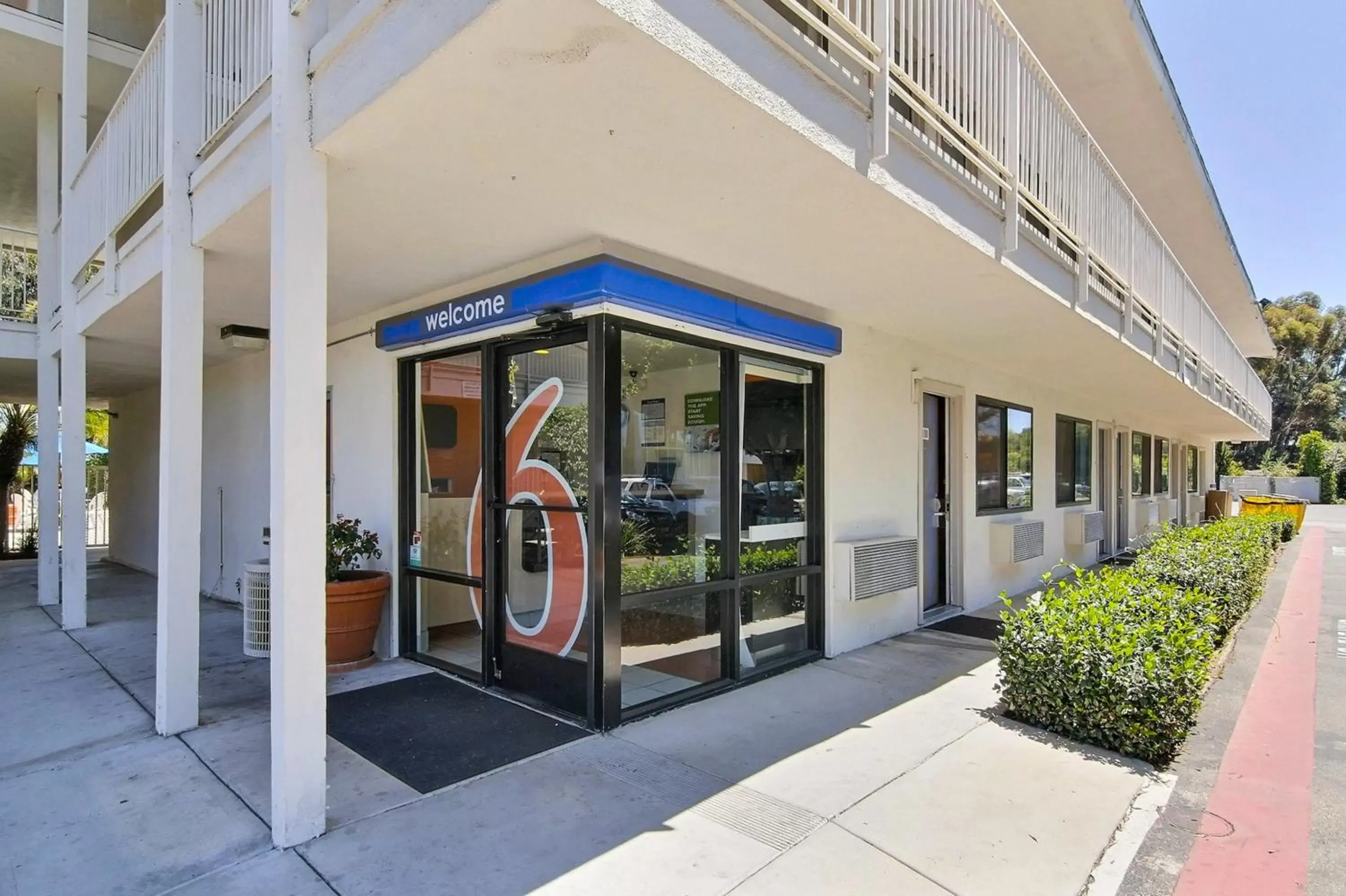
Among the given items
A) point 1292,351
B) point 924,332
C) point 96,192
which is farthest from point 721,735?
point 1292,351

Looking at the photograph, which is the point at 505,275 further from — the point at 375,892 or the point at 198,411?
the point at 375,892

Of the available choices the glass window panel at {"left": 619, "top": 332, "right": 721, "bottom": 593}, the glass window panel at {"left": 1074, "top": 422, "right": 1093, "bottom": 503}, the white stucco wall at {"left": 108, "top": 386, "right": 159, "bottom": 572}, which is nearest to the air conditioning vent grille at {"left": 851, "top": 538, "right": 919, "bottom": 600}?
the glass window panel at {"left": 619, "top": 332, "right": 721, "bottom": 593}

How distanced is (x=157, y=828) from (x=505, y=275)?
325 centimetres

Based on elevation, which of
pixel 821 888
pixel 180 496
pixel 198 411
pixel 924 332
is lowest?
pixel 821 888

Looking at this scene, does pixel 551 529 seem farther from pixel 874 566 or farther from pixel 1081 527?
pixel 1081 527

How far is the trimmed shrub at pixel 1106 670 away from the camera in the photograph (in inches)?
149

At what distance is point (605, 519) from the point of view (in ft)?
13.2

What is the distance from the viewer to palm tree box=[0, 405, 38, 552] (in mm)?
11859

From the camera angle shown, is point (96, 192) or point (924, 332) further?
point (924, 332)

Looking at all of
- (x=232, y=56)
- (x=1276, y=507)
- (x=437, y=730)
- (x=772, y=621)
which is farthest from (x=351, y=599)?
(x=1276, y=507)

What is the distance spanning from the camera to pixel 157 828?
2.99m

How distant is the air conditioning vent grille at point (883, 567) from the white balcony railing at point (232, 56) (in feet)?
15.9

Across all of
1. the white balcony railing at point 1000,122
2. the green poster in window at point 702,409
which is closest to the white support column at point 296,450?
the white balcony railing at point 1000,122

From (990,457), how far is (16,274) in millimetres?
11901
